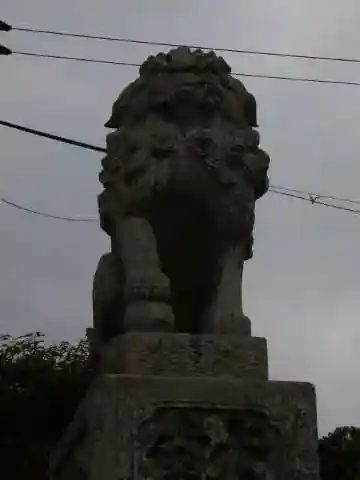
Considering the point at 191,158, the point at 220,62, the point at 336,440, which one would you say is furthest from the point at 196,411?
the point at 336,440

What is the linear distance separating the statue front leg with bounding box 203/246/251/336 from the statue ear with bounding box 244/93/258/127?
73 cm

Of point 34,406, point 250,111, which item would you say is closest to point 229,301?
point 250,111

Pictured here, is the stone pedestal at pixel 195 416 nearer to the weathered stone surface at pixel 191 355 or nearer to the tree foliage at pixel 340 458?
the weathered stone surface at pixel 191 355

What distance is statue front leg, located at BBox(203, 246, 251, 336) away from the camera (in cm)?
545

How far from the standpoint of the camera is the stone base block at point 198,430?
16.7 ft

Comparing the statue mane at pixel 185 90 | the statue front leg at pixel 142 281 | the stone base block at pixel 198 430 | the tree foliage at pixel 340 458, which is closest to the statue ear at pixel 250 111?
the statue mane at pixel 185 90

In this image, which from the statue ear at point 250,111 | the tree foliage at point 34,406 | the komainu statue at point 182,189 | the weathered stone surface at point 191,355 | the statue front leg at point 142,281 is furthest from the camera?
the tree foliage at point 34,406

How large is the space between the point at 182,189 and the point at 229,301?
0.65 meters

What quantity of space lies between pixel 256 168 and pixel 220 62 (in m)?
0.63

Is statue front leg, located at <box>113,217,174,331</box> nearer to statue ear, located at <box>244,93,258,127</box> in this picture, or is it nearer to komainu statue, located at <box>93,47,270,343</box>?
komainu statue, located at <box>93,47,270,343</box>

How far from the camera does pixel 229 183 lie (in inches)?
226

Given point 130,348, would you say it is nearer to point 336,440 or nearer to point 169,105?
point 169,105

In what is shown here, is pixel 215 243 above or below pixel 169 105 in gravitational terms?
below

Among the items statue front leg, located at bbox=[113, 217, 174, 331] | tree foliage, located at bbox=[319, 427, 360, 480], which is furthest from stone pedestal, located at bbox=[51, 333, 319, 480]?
tree foliage, located at bbox=[319, 427, 360, 480]
